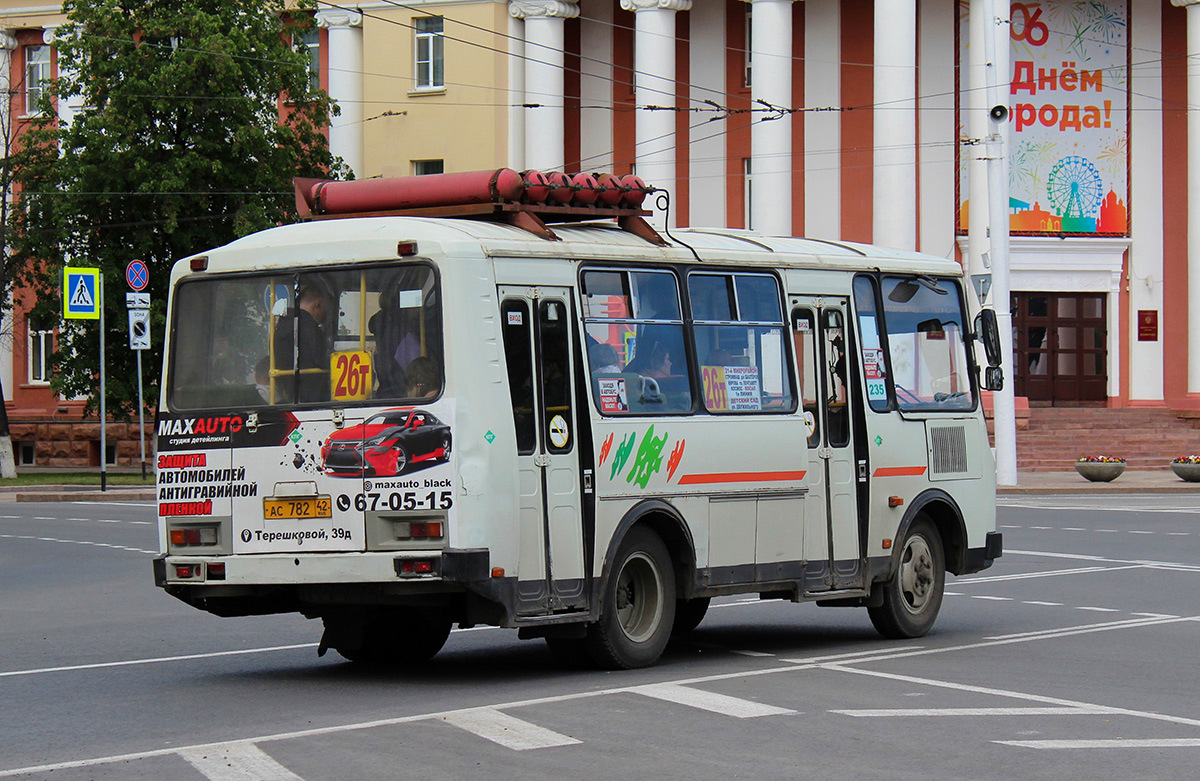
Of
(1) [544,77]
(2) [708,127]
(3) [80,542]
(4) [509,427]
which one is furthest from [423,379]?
(2) [708,127]

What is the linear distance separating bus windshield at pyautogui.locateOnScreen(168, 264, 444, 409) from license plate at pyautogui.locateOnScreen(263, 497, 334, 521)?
593mm

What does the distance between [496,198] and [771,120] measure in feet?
114

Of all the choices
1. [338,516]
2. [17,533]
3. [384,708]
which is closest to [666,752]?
[384,708]

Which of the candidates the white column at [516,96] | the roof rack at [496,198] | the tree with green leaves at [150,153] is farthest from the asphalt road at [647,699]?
the white column at [516,96]

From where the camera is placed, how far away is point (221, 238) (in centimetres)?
4188

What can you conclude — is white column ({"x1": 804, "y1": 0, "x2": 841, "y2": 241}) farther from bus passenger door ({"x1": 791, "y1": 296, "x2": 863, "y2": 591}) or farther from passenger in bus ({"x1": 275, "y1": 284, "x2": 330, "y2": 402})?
passenger in bus ({"x1": 275, "y1": 284, "x2": 330, "y2": 402})

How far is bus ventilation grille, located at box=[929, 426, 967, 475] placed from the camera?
13689 mm

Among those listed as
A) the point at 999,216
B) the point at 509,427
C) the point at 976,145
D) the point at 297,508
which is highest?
the point at 976,145

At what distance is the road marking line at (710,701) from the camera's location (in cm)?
938

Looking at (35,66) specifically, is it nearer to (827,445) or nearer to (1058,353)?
(1058,353)

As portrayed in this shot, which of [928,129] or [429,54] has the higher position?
[429,54]

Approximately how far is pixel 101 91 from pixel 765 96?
15.8 metres

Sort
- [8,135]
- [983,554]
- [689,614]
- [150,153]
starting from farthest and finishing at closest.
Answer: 1. [8,135]
2. [150,153]
3. [983,554]
4. [689,614]

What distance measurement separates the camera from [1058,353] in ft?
156
